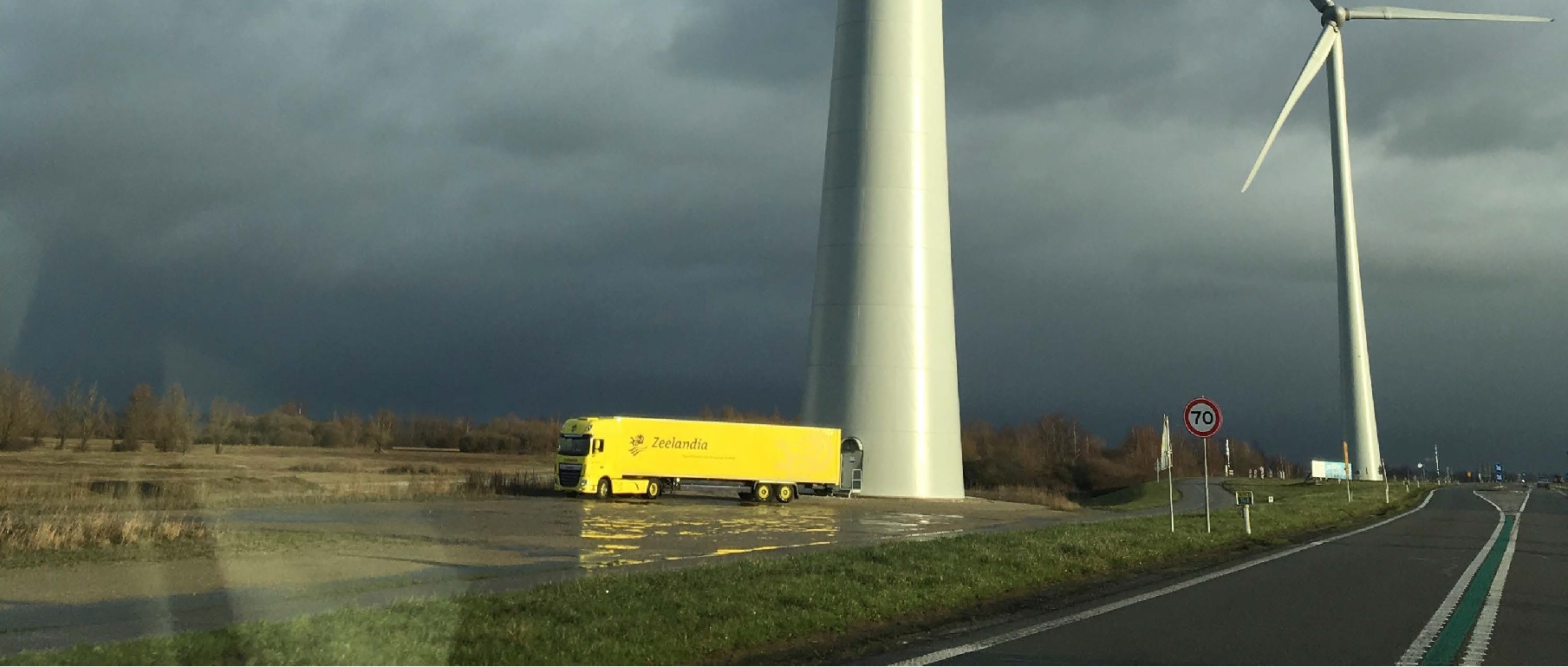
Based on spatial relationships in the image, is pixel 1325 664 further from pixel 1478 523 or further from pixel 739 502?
pixel 739 502

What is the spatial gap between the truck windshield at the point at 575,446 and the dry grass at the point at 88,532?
17956mm

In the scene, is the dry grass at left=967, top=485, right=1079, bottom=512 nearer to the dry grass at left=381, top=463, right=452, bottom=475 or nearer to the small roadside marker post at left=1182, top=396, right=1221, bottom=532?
the small roadside marker post at left=1182, top=396, right=1221, bottom=532

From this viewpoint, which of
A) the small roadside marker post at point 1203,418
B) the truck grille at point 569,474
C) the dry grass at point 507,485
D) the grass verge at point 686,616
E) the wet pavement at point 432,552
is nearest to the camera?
the grass verge at point 686,616

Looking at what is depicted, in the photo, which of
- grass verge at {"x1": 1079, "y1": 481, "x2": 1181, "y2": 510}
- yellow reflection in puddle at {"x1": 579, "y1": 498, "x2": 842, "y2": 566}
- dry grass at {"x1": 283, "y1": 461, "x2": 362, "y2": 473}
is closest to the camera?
yellow reflection in puddle at {"x1": 579, "y1": 498, "x2": 842, "y2": 566}

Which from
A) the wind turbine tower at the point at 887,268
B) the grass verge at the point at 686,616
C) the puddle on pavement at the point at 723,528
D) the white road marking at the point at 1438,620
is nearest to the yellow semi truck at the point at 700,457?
the wind turbine tower at the point at 887,268

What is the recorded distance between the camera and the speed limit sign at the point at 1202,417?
2828 centimetres

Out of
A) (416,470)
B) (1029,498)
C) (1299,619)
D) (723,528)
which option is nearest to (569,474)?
(723,528)

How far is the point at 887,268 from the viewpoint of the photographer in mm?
41906

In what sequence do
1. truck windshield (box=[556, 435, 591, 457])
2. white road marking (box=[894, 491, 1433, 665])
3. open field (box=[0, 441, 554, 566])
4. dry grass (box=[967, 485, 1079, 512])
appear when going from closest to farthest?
1. white road marking (box=[894, 491, 1433, 665])
2. open field (box=[0, 441, 554, 566])
3. truck windshield (box=[556, 435, 591, 457])
4. dry grass (box=[967, 485, 1079, 512])

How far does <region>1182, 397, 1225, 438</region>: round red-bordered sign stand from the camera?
92.8ft

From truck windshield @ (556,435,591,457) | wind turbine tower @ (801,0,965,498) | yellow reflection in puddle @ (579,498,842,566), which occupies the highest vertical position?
wind turbine tower @ (801,0,965,498)

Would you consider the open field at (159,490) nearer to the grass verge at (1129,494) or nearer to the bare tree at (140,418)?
the bare tree at (140,418)

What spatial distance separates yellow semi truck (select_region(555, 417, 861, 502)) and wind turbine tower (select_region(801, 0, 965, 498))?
1.06m

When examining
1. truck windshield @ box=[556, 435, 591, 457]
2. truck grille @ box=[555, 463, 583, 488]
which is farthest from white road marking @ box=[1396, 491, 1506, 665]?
truck grille @ box=[555, 463, 583, 488]
